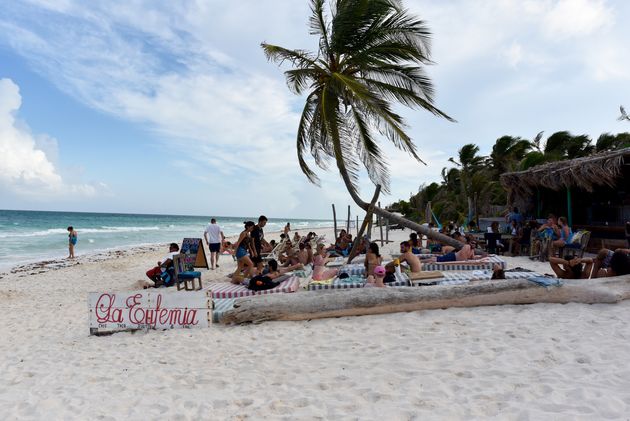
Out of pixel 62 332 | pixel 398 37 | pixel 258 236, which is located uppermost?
pixel 398 37

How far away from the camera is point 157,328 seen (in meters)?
Answer: 5.15

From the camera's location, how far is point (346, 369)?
353 centimetres

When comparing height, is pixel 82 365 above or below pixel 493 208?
below

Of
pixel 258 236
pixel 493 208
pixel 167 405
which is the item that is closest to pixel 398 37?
pixel 258 236

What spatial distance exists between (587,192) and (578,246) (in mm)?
4277

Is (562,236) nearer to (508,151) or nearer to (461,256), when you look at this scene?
(461,256)

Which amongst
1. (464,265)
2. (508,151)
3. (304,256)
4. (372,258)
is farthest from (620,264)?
(508,151)

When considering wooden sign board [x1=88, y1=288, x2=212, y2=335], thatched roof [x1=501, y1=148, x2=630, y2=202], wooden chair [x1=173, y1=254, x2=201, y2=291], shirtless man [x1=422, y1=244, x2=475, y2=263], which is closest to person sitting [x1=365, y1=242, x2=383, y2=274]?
shirtless man [x1=422, y1=244, x2=475, y2=263]

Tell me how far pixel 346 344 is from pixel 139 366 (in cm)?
205

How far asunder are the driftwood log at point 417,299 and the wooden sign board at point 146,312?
1.21 feet

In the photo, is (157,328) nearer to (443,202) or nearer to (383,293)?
(383,293)

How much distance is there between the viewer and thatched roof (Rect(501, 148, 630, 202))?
948 centimetres

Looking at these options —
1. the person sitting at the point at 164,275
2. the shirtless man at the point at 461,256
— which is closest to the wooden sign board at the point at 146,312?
the person sitting at the point at 164,275

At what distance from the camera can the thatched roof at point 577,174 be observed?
9.48 m
